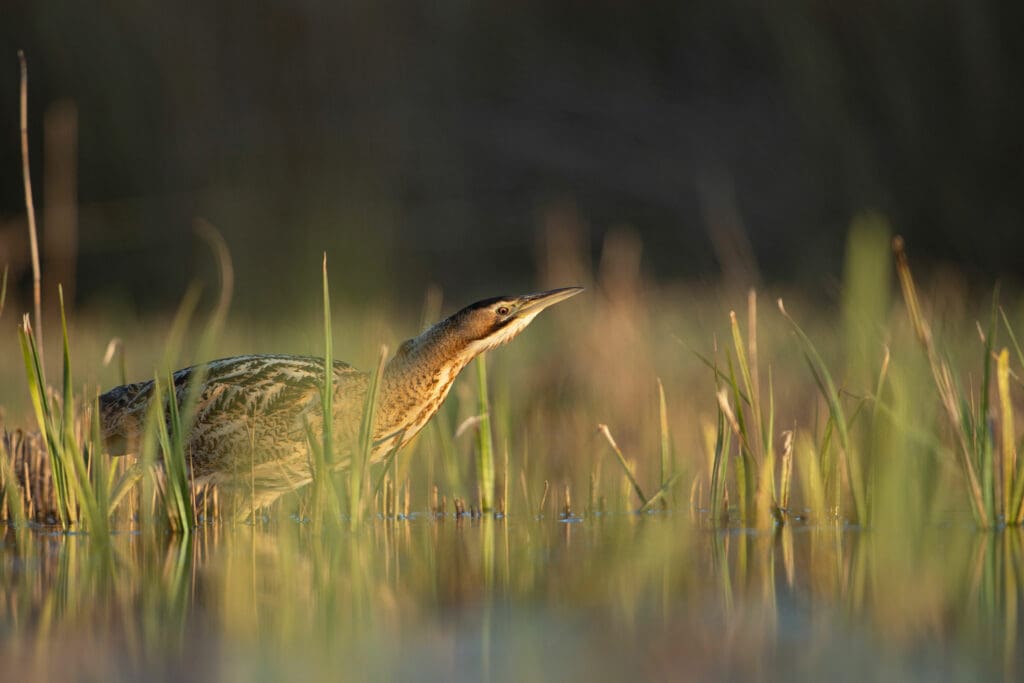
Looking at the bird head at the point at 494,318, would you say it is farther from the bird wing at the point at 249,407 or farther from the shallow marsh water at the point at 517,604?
the shallow marsh water at the point at 517,604

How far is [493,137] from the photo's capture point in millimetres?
10609

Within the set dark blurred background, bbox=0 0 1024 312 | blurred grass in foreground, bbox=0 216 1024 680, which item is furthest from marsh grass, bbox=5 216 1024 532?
dark blurred background, bbox=0 0 1024 312

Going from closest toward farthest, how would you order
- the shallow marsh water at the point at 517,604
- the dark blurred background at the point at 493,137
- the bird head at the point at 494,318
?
the shallow marsh water at the point at 517,604, the bird head at the point at 494,318, the dark blurred background at the point at 493,137

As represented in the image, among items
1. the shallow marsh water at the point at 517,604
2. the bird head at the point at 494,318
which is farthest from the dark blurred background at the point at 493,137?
the shallow marsh water at the point at 517,604

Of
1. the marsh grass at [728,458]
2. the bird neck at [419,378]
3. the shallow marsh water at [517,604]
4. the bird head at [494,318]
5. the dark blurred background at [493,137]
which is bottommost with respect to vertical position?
the shallow marsh water at [517,604]

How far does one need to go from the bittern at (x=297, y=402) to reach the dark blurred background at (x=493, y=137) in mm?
3704

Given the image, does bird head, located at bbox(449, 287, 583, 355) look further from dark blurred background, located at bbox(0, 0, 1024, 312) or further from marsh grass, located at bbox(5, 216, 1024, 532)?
dark blurred background, located at bbox(0, 0, 1024, 312)

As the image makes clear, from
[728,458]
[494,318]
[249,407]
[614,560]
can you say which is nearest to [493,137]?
[494,318]

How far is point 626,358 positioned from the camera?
12.2 ft

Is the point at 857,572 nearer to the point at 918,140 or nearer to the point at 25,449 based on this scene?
the point at 25,449

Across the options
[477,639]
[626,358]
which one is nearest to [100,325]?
[626,358]

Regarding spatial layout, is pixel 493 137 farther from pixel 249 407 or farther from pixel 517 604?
pixel 517 604

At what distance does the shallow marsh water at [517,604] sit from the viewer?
4.15 feet

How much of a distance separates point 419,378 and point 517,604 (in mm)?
962
